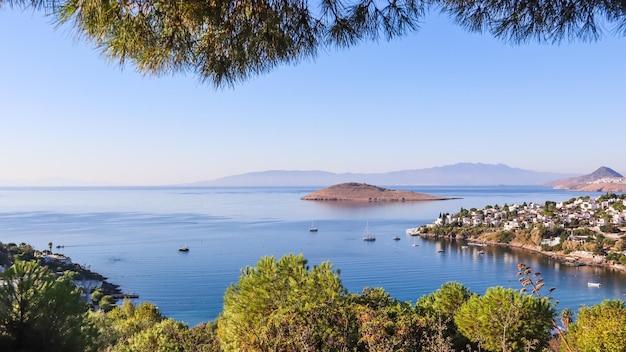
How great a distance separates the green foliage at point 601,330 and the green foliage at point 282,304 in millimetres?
3911

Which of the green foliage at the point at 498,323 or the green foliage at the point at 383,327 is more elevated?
the green foliage at the point at 383,327

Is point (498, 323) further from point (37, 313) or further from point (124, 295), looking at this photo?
point (124, 295)

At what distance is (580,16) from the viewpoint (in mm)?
2875

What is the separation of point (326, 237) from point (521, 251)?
18.2 metres

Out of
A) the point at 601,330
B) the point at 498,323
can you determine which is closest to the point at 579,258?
the point at 601,330

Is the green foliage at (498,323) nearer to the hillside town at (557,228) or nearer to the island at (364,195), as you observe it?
the hillside town at (557,228)

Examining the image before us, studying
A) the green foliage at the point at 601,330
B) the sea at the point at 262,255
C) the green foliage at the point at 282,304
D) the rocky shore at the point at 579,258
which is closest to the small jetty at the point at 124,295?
the sea at the point at 262,255

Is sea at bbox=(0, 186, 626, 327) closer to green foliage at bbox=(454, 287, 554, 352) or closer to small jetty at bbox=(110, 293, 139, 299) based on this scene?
small jetty at bbox=(110, 293, 139, 299)

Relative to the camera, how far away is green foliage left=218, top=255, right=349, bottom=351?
570 centimetres

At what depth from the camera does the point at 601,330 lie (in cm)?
802

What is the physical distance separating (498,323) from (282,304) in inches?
164

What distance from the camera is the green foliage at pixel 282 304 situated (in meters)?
5.70

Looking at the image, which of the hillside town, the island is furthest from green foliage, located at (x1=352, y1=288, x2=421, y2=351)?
the island

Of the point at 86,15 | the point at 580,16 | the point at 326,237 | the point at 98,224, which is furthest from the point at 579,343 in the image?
the point at 98,224
